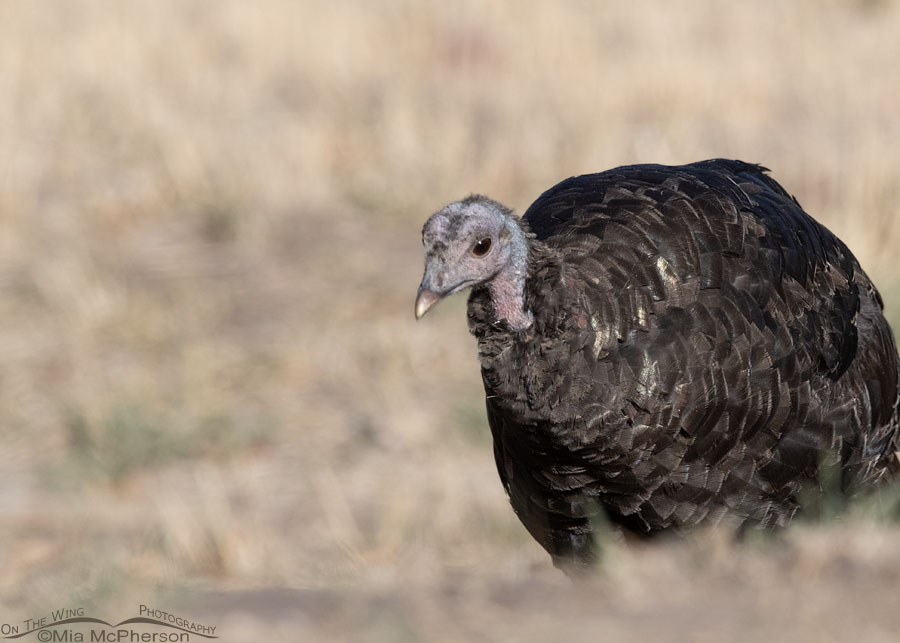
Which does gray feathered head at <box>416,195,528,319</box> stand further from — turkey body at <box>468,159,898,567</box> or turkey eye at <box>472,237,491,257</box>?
turkey body at <box>468,159,898,567</box>

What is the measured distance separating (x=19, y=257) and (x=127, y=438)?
8.57 feet

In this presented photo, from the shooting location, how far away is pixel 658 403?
3482mm

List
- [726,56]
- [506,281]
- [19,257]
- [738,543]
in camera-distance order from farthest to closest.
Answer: [726,56], [19,257], [738,543], [506,281]

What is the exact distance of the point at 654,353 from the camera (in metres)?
3.50

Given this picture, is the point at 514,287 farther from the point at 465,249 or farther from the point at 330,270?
the point at 330,270

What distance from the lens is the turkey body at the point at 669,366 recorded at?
11.4 feet

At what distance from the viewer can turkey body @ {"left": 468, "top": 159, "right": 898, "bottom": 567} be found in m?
3.48

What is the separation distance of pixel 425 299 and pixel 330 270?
191 inches

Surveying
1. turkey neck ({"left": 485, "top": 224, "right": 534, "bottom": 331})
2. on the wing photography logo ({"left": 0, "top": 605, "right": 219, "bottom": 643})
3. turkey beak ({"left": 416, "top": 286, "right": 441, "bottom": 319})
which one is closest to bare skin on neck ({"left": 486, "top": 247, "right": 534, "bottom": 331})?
turkey neck ({"left": 485, "top": 224, "right": 534, "bottom": 331})

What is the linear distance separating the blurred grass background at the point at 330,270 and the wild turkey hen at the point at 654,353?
248 millimetres

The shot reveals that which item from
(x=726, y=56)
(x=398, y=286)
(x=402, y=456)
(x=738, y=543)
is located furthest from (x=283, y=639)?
(x=726, y=56)

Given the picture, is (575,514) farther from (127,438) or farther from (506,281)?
(127,438)

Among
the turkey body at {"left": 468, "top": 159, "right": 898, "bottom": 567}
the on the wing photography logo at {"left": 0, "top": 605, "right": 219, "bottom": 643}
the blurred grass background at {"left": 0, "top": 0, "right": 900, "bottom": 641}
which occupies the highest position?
the blurred grass background at {"left": 0, "top": 0, "right": 900, "bottom": 641}

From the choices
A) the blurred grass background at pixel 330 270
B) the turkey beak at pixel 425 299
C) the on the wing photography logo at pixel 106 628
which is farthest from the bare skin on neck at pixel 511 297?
the on the wing photography logo at pixel 106 628
